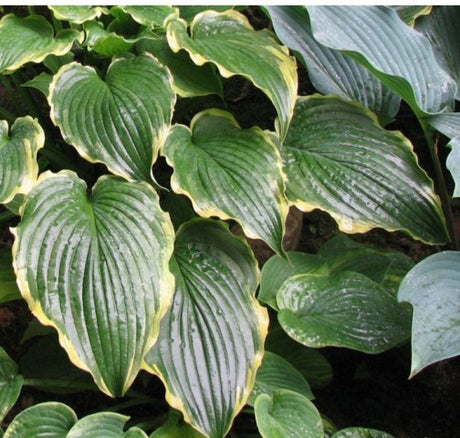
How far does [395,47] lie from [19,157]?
0.76m

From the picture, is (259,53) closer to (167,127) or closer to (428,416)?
(167,127)

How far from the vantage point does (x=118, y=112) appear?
1177 millimetres

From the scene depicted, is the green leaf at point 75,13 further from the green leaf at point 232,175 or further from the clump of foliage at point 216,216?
the green leaf at point 232,175

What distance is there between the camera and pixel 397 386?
1.48 metres

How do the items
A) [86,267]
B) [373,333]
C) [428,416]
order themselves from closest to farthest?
[86,267] < [373,333] < [428,416]

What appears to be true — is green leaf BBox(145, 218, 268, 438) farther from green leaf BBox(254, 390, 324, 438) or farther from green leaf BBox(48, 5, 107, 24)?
green leaf BBox(48, 5, 107, 24)

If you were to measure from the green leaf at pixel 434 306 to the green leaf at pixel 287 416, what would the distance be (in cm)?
23

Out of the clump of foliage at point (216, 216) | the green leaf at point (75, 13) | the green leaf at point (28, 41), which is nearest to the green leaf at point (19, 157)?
the clump of foliage at point (216, 216)

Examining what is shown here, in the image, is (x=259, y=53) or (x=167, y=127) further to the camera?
(x=259, y=53)

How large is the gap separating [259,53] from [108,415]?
2.34 ft

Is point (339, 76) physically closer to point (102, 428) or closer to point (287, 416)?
point (287, 416)

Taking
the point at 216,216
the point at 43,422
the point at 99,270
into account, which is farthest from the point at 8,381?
the point at 216,216

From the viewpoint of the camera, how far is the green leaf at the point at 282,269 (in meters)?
1.28

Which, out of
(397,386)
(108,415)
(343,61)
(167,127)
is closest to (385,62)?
(343,61)
